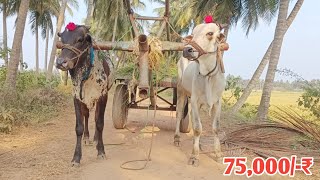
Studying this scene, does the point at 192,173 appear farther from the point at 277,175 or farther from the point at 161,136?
the point at 161,136

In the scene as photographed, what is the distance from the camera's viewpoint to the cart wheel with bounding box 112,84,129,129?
28.0 feet

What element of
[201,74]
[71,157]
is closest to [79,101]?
[71,157]

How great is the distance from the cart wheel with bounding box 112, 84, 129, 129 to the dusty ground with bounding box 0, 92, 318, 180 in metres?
0.25

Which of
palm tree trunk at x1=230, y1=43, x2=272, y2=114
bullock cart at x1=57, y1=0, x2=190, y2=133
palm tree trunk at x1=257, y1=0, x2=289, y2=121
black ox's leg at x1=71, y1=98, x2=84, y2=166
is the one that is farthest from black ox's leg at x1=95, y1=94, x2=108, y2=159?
palm tree trunk at x1=230, y1=43, x2=272, y2=114

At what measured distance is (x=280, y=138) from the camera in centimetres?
744

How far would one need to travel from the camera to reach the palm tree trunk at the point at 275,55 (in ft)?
33.1

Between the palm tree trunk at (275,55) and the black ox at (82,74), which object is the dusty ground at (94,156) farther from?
the palm tree trunk at (275,55)

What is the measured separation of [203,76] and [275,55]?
15.5 ft

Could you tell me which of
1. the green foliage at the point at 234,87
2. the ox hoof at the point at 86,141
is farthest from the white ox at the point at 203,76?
the green foliage at the point at 234,87

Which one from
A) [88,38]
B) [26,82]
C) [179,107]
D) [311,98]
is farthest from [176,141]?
[26,82]

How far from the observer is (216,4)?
1981 cm

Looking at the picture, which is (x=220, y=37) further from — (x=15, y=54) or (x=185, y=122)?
(x=15, y=54)

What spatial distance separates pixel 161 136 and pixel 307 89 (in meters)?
4.91

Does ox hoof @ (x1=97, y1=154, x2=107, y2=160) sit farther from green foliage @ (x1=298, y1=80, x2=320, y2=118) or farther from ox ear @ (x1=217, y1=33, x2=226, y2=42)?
green foliage @ (x1=298, y1=80, x2=320, y2=118)
